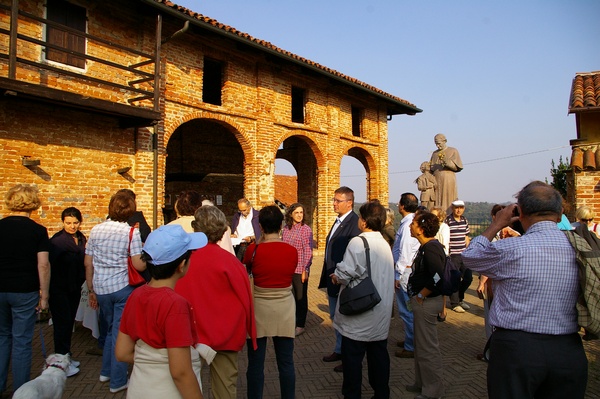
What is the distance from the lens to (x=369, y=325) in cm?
338

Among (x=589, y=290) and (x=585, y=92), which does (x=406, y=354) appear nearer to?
(x=589, y=290)

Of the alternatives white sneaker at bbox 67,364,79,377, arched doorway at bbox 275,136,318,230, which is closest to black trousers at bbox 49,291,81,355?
white sneaker at bbox 67,364,79,377

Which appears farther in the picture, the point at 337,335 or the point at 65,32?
the point at 65,32

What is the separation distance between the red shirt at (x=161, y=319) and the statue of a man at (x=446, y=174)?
7448 mm

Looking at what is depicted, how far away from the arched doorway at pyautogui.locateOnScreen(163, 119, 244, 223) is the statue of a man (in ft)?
25.7

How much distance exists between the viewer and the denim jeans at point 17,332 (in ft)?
11.8

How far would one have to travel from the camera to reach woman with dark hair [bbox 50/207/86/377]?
4457 millimetres

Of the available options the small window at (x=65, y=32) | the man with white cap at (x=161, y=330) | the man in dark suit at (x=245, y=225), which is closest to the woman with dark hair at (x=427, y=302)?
the man with white cap at (x=161, y=330)

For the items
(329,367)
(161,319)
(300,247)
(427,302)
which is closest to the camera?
(161,319)

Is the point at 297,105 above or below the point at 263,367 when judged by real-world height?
above

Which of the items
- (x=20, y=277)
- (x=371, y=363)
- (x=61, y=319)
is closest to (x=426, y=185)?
(x=371, y=363)

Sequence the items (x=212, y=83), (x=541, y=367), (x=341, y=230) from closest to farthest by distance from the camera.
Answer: (x=541, y=367)
(x=341, y=230)
(x=212, y=83)

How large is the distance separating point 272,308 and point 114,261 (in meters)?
1.72

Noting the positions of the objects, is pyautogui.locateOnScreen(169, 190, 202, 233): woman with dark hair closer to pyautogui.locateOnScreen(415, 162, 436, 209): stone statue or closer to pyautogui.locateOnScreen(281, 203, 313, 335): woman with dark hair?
pyautogui.locateOnScreen(281, 203, 313, 335): woman with dark hair
